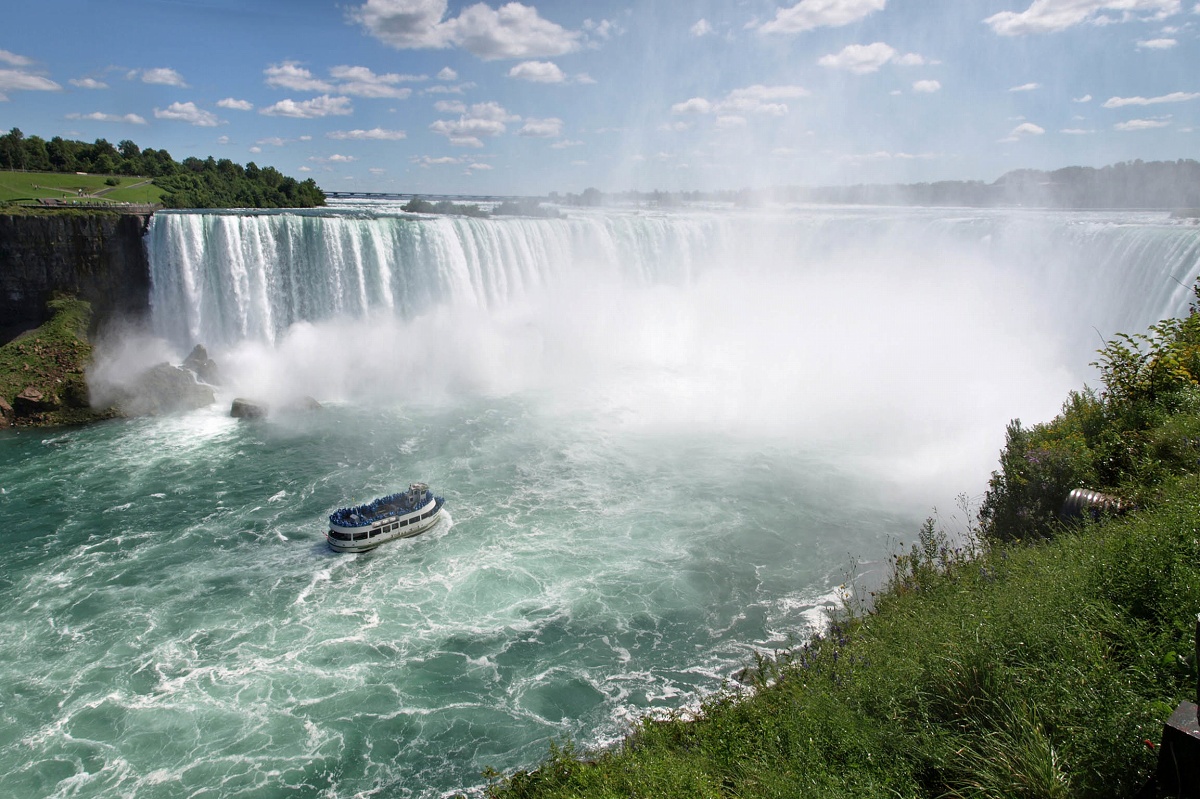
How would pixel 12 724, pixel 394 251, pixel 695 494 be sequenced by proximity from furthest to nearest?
1. pixel 394 251
2. pixel 695 494
3. pixel 12 724

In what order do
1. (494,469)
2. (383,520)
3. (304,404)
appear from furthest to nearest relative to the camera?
(304,404) < (494,469) < (383,520)

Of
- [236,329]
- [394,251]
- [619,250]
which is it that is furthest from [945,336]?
[236,329]

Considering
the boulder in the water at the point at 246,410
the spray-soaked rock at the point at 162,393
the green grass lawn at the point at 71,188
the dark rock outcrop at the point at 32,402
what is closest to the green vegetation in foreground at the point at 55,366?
the dark rock outcrop at the point at 32,402

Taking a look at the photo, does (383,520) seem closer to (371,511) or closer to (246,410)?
(371,511)

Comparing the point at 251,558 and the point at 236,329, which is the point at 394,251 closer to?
the point at 236,329

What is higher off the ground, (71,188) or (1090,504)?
(71,188)

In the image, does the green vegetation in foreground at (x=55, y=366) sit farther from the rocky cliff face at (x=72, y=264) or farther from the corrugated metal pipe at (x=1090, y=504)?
the corrugated metal pipe at (x=1090, y=504)

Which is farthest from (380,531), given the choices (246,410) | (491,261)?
(491,261)
